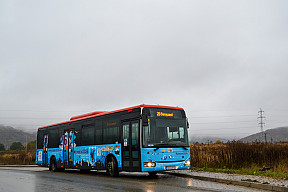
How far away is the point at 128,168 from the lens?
14.2 m

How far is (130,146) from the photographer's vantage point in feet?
46.7

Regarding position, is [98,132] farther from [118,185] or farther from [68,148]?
[118,185]

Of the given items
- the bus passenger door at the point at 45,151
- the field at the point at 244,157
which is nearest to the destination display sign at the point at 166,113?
the field at the point at 244,157

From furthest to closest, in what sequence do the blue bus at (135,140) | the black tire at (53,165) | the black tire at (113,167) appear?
the black tire at (53,165)
the black tire at (113,167)
the blue bus at (135,140)

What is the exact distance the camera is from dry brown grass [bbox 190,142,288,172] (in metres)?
17.4

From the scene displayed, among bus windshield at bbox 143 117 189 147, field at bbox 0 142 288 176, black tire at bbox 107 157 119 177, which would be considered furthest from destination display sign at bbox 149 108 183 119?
field at bbox 0 142 288 176

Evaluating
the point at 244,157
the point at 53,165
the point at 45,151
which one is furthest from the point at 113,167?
the point at 45,151

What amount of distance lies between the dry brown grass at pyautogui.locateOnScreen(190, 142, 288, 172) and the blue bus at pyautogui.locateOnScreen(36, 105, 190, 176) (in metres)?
4.52

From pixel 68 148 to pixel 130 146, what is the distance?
7222 mm

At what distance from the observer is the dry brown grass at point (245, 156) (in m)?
17.4

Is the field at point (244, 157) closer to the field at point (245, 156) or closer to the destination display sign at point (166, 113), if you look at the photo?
the field at point (245, 156)

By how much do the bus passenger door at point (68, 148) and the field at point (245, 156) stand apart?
7978 mm

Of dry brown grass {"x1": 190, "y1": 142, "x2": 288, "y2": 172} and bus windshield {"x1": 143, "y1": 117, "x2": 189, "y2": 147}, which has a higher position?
bus windshield {"x1": 143, "y1": 117, "x2": 189, "y2": 147}

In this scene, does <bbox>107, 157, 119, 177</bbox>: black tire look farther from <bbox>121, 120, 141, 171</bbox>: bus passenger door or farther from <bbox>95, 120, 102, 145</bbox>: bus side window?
<bbox>95, 120, 102, 145</bbox>: bus side window
